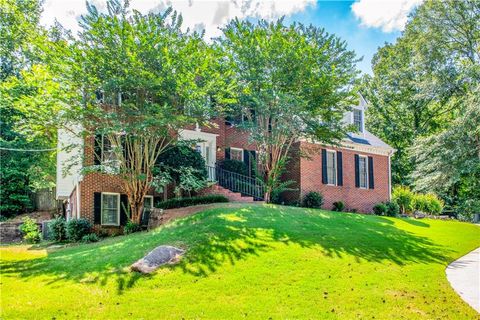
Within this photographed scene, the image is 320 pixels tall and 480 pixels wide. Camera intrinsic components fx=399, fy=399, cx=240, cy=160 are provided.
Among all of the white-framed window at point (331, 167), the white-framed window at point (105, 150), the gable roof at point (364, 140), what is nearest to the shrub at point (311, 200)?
the white-framed window at point (331, 167)

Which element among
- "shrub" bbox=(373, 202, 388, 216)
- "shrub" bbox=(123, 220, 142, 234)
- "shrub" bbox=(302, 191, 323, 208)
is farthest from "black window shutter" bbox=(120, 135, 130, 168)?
"shrub" bbox=(373, 202, 388, 216)

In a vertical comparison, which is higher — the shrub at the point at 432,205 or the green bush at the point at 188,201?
the green bush at the point at 188,201

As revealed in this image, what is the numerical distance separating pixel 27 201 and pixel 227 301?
22435 millimetres

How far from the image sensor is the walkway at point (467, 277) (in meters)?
7.38

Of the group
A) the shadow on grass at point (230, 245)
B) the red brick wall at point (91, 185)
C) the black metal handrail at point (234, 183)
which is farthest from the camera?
the black metal handrail at point (234, 183)

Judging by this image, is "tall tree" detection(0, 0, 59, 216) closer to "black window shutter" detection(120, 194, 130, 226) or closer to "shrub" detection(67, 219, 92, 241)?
"black window shutter" detection(120, 194, 130, 226)

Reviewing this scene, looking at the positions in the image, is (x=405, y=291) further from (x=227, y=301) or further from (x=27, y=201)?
(x=27, y=201)

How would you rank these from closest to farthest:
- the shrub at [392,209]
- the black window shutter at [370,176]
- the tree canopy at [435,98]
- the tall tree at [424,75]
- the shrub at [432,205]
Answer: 1. the shrub at [392,209]
2. the black window shutter at [370,176]
3. the shrub at [432,205]
4. the tree canopy at [435,98]
5. the tall tree at [424,75]

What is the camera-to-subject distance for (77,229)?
599 inches

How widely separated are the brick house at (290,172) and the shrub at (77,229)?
683 millimetres

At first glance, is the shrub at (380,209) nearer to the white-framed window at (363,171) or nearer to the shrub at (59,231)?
the white-framed window at (363,171)

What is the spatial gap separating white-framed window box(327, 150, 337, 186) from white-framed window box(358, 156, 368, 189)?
183cm

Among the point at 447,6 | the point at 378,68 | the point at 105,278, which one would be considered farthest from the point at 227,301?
the point at 378,68

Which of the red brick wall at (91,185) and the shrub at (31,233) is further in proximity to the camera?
the shrub at (31,233)
